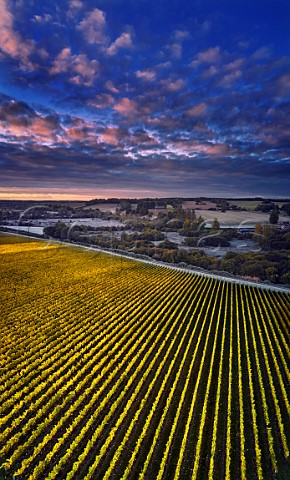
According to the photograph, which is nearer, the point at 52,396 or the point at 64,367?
the point at 52,396

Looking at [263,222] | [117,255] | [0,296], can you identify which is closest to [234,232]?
[263,222]

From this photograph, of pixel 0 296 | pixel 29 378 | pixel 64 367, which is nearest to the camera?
pixel 29 378

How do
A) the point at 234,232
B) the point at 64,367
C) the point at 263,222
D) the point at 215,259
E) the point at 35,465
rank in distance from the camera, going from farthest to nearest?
the point at 263,222, the point at 234,232, the point at 215,259, the point at 64,367, the point at 35,465

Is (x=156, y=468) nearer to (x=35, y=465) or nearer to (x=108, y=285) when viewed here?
(x=35, y=465)

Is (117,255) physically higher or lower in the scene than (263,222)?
lower

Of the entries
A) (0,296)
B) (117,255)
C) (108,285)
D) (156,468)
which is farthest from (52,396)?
(117,255)

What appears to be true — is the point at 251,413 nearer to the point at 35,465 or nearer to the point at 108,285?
the point at 35,465
